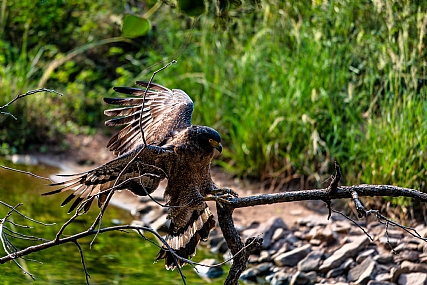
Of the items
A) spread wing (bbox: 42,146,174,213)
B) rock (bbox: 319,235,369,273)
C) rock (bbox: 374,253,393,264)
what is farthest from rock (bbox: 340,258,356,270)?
spread wing (bbox: 42,146,174,213)

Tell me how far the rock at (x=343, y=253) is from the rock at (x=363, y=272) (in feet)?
0.43

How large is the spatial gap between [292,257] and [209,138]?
6.05ft

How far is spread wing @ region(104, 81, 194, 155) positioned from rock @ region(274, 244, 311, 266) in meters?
1.54

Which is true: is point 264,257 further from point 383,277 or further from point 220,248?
point 383,277

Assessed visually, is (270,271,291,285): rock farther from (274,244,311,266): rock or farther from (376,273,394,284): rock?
(376,273,394,284): rock

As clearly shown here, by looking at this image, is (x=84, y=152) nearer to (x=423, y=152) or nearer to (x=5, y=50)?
(x=5, y=50)

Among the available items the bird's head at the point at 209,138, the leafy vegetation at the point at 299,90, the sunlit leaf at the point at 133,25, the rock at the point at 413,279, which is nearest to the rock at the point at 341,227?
the leafy vegetation at the point at 299,90

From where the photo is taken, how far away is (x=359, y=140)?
594 cm

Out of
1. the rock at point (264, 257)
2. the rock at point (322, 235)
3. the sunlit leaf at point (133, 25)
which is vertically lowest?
the rock at point (264, 257)

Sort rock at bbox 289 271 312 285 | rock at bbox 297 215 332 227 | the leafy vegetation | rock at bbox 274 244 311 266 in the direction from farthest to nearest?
1. the leafy vegetation
2. rock at bbox 297 215 332 227
3. rock at bbox 274 244 311 266
4. rock at bbox 289 271 312 285

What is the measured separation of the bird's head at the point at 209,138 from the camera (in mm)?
3486

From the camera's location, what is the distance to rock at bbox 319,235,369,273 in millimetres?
4809

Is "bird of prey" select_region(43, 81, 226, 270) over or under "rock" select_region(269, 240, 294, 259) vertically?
over

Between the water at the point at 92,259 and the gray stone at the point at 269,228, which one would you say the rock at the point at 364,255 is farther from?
the water at the point at 92,259
